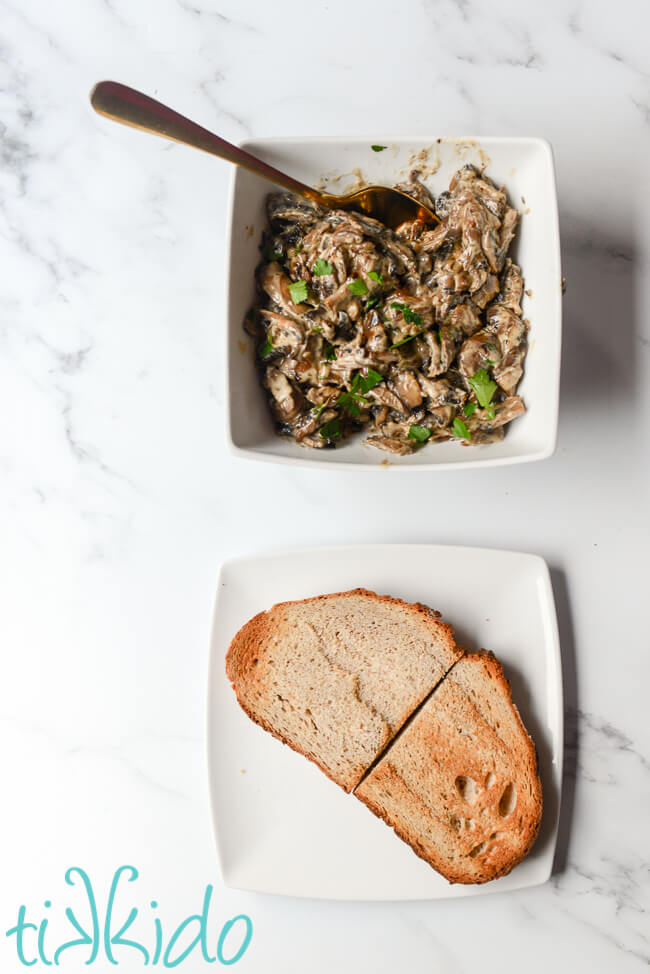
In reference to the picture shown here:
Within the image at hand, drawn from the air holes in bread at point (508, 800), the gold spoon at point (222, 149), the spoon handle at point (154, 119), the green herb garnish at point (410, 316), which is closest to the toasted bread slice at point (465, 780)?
the air holes in bread at point (508, 800)

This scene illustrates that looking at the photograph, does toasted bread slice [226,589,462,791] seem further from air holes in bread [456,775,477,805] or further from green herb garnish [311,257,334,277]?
green herb garnish [311,257,334,277]

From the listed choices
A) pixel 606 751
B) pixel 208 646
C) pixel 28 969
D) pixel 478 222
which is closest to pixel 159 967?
pixel 28 969

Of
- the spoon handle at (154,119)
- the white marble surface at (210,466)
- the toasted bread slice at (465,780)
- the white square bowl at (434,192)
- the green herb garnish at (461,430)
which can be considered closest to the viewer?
the spoon handle at (154,119)

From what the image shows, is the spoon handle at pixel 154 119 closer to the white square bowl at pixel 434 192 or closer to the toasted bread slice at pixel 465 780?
the white square bowl at pixel 434 192

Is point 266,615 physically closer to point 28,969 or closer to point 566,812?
point 566,812

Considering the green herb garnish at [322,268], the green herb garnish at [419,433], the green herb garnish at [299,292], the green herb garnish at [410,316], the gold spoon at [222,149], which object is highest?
the gold spoon at [222,149]

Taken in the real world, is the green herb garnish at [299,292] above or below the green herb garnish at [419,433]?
above

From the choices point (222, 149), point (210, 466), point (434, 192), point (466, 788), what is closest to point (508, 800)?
point (466, 788)
